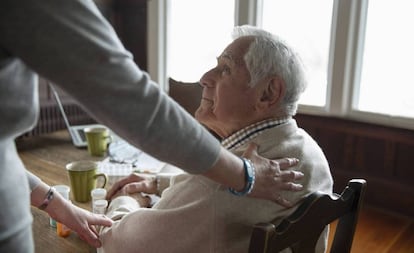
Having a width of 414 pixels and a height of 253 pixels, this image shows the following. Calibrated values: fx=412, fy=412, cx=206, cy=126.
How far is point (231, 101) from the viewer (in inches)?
45.3

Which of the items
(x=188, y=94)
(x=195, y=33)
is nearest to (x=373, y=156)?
(x=188, y=94)

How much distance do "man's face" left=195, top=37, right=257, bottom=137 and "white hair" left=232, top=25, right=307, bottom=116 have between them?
3cm

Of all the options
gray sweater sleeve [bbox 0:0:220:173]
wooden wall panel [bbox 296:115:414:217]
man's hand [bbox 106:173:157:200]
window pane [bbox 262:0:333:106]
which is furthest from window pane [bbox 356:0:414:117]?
gray sweater sleeve [bbox 0:0:220:173]

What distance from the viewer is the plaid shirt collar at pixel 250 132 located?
43.0 inches

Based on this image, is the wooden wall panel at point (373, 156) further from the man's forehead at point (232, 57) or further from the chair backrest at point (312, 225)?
the man's forehead at point (232, 57)

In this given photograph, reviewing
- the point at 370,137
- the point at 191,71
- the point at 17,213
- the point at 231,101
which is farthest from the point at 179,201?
the point at 191,71

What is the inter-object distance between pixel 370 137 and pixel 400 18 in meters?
0.82

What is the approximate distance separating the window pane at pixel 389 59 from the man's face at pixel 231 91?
6.57 feet

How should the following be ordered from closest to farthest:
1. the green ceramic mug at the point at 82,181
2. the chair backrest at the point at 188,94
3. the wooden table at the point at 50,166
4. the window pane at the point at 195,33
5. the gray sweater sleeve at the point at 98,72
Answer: the gray sweater sleeve at the point at 98,72 < the wooden table at the point at 50,166 < the green ceramic mug at the point at 82,181 < the chair backrest at the point at 188,94 < the window pane at the point at 195,33

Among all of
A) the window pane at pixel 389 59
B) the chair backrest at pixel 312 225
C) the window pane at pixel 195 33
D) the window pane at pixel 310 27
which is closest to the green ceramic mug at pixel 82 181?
the chair backrest at pixel 312 225

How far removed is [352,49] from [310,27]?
1.30 ft

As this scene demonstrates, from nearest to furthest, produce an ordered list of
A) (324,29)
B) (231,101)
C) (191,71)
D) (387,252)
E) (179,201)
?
1. (179,201)
2. (231,101)
3. (387,252)
4. (324,29)
5. (191,71)

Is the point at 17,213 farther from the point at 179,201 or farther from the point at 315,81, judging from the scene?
the point at 315,81

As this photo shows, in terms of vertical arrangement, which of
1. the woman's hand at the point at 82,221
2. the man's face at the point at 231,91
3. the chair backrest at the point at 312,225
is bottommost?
the woman's hand at the point at 82,221
